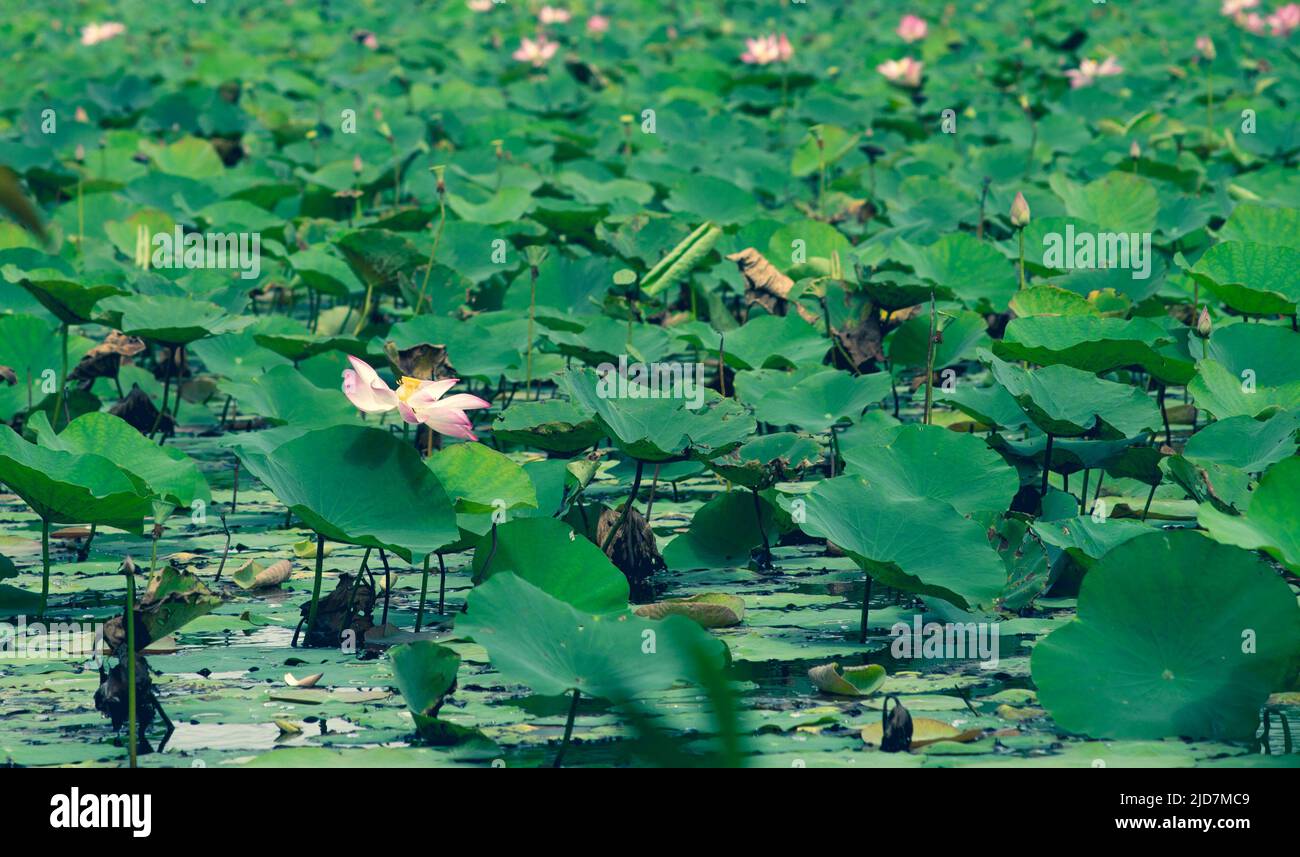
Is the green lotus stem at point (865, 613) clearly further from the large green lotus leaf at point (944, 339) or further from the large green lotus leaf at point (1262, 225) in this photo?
the large green lotus leaf at point (1262, 225)

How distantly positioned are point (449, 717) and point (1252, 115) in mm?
5532

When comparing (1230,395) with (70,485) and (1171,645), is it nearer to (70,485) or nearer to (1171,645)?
(1171,645)

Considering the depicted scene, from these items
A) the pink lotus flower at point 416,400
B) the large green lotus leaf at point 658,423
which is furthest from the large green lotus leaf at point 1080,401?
the pink lotus flower at point 416,400

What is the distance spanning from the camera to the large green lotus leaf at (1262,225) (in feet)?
13.9

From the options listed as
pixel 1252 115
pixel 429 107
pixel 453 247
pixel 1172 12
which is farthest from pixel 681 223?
pixel 1172 12

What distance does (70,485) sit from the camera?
2.62 meters

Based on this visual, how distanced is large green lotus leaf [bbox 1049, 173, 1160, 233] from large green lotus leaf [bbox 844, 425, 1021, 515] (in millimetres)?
2127

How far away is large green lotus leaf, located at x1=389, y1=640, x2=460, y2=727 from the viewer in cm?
231

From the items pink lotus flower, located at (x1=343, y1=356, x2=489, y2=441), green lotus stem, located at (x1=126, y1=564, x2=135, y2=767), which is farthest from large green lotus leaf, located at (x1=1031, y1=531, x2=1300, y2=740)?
green lotus stem, located at (x1=126, y1=564, x2=135, y2=767)

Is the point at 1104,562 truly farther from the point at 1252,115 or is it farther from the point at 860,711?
the point at 1252,115

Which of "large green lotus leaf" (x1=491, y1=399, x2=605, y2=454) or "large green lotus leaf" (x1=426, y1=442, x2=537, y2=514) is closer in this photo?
"large green lotus leaf" (x1=426, y1=442, x2=537, y2=514)

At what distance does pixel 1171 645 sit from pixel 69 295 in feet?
8.94

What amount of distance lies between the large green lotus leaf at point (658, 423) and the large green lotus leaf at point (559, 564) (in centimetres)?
33

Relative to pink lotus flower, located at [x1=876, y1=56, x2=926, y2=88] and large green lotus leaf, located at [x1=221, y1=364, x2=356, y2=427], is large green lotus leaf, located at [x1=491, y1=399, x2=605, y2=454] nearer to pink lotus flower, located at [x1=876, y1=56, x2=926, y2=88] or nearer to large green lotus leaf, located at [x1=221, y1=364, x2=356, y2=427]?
large green lotus leaf, located at [x1=221, y1=364, x2=356, y2=427]
